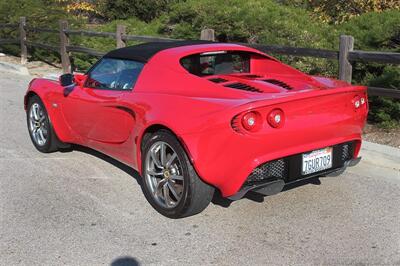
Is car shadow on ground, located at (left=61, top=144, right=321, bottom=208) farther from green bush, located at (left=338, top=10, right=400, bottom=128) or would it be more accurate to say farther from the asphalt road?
green bush, located at (left=338, top=10, right=400, bottom=128)

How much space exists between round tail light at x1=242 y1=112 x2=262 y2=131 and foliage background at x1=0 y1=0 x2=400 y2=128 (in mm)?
3626

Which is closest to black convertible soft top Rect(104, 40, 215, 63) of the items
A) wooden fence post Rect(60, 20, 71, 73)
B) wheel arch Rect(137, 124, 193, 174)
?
wheel arch Rect(137, 124, 193, 174)

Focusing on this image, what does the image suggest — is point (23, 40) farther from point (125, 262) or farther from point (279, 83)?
point (125, 262)

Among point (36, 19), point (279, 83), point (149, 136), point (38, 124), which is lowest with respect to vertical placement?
point (38, 124)

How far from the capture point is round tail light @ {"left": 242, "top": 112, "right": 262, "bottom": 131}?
386 centimetres

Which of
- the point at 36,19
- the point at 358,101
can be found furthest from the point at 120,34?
the point at 358,101

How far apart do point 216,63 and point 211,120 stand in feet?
4.39

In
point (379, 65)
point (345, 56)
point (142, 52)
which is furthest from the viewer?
point (379, 65)

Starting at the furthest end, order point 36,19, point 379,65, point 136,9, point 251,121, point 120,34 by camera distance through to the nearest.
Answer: point 136,9 → point 36,19 → point 120,34 → point 379,65 → point 251,121

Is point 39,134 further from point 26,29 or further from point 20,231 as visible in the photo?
point 26,29

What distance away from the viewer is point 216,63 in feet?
16.8

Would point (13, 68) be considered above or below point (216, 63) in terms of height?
below

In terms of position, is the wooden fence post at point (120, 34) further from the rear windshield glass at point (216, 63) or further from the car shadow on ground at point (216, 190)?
the rear windshield glass at point (216, 63)

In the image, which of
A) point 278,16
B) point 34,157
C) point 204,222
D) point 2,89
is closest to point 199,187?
point 204,222
